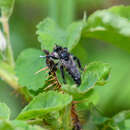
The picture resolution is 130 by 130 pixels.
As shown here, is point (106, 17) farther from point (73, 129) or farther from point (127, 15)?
point (73, 129)

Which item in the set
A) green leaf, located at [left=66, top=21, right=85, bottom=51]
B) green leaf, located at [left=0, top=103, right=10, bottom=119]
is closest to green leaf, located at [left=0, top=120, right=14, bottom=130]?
green leaf, located at [left=0, top=103, right=10, bottom=119]

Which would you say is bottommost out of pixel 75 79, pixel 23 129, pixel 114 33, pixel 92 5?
pixel 23 129

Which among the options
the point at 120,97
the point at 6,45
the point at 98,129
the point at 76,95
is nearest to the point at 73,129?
the point at 76,95

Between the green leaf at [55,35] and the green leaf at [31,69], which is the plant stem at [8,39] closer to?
the green leaf at [31,69]

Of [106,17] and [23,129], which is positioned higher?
[106,17]

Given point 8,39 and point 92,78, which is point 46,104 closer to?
point 92,78

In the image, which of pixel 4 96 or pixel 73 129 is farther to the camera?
pixel 4 96
